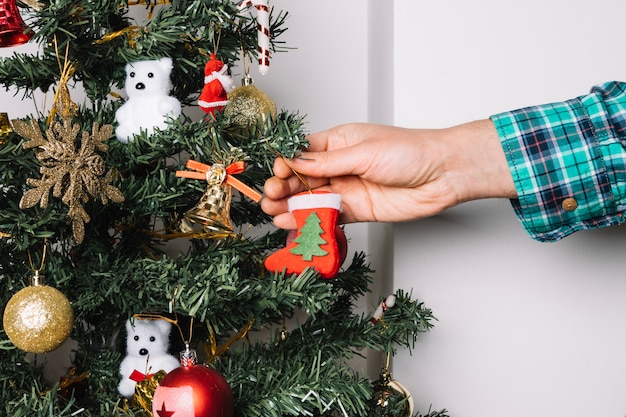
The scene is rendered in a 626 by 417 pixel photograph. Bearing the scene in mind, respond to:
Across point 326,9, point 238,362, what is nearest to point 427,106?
point 326,9

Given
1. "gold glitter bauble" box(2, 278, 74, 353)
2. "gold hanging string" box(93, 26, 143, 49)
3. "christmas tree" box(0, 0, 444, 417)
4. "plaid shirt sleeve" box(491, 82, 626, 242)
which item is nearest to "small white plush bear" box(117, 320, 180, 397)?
"christmas tree" box(0, 0, 444, 417)

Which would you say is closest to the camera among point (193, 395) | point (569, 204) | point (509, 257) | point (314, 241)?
point (193, 395)

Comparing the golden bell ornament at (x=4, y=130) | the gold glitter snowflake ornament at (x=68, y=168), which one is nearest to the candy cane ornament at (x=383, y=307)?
the gold glitter snowflake ornament at (x=68, y=168)

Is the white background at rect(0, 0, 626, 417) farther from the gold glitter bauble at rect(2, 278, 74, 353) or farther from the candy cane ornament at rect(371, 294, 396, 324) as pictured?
the gold glitter bauble at rect(2, 278, 74, 353)

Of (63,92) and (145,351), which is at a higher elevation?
(63,92)

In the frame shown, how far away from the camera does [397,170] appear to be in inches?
35.8

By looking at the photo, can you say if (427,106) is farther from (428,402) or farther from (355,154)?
(428,402)

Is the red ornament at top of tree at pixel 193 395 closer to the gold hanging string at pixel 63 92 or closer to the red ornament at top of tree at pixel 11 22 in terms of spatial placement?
the gold hanging string at pixel 63 92

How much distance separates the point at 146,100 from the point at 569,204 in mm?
591

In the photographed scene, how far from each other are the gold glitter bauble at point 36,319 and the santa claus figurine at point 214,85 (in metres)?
0.29

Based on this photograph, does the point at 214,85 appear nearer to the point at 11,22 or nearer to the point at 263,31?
the point at 263,31

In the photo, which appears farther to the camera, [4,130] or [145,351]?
[145,351]

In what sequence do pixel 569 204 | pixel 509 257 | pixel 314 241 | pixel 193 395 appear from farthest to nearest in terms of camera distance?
pixel 509 257 < pixel 569 204 < pixel 314 241 < pixel 193 395

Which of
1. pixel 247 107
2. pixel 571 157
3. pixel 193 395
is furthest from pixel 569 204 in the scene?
pixel 193 395
